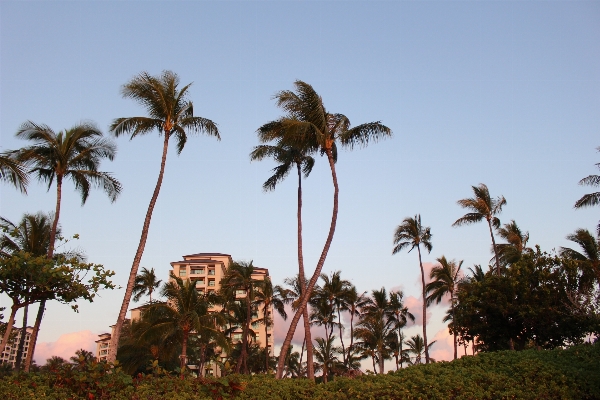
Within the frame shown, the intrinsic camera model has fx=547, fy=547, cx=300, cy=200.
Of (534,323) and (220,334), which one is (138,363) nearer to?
(220,334)

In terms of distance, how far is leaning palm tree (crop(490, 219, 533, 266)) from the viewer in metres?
45.3

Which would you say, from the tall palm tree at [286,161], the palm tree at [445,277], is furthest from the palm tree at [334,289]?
the tall palm tree at [286,161]

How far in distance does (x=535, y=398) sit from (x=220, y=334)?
26.0 meters

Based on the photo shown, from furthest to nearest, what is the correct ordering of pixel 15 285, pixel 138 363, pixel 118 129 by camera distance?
pixel 138 363 < pixel 118 129 < pixel 15 285

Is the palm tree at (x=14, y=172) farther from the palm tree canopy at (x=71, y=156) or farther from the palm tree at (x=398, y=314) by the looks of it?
the palm tree at (x=398, y=314)

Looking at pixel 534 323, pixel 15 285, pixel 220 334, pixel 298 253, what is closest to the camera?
pixel 15 285

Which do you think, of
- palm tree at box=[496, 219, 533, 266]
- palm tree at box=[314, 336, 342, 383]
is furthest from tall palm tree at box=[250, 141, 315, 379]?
palm tree at box=[314, 336, 342, 383]

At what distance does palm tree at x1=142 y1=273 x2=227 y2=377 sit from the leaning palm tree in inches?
969

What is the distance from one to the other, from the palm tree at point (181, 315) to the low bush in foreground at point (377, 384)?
925 inches

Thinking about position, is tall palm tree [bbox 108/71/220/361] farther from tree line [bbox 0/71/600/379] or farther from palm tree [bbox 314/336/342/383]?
palm tree [bbox 314/336/342/383]

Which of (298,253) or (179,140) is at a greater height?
(179,140)

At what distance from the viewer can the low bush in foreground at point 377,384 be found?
11570 mm

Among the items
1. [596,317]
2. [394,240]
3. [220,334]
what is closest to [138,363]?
[220,334]

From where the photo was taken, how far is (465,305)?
111 ft
